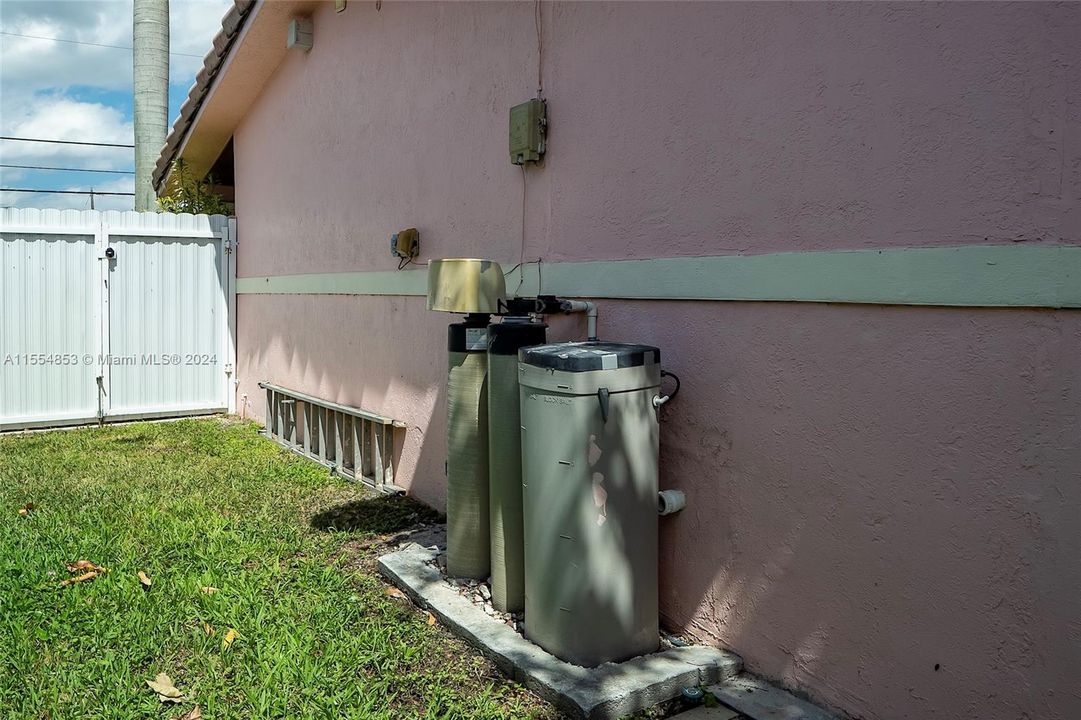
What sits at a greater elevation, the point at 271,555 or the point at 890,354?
the point at 890,354

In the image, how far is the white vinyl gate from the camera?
9.25m

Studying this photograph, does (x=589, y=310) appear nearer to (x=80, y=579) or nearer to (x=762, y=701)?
(x=762, y=701)

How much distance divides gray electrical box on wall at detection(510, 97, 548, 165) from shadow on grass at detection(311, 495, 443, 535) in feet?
8.08

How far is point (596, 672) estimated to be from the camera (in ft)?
11.1

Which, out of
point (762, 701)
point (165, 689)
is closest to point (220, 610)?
point (165, 689)

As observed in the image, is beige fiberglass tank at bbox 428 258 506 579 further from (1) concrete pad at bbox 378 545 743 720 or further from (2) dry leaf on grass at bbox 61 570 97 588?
(2) dry leaf on grass at bbox 61 570 97 588

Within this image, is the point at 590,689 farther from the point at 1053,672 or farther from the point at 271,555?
the point at 271,555

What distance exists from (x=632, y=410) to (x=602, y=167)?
132 centimetres

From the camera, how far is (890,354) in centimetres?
290

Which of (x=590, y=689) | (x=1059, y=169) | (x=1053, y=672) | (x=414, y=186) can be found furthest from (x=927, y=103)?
(x=414, y=186)

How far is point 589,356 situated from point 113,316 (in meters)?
7.98

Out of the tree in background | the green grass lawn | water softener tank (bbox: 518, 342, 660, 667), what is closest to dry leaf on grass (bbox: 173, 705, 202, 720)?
the green grass lawn

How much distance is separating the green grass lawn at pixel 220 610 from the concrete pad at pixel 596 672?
0.24ft

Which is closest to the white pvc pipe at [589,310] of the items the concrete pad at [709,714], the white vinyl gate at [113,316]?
the concrete pad at [709,714]
